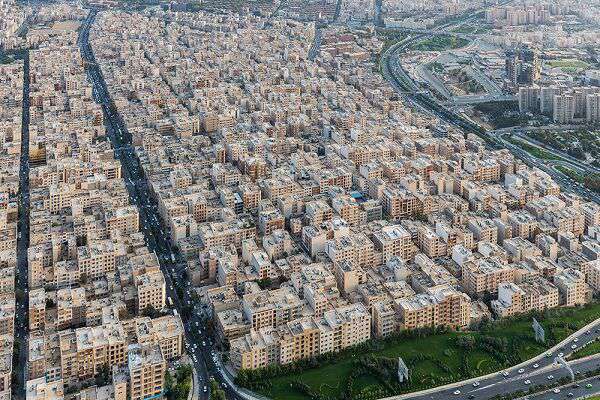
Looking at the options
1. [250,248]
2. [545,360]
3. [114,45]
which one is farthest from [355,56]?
[545,360]

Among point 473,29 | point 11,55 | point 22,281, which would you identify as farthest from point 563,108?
point 11,55

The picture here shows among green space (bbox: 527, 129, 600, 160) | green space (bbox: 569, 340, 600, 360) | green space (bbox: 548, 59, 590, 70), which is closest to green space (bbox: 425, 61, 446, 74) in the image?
green space (bbox: 548, 59, 590, 70)

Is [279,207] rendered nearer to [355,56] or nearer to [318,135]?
[318,135]

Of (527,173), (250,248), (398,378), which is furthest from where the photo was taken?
(527,173)

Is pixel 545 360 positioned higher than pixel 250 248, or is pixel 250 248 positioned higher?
pixel 250 248

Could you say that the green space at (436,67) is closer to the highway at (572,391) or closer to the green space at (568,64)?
the green space at (568,64)

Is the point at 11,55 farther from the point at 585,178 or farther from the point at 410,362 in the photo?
the point at 410,362
